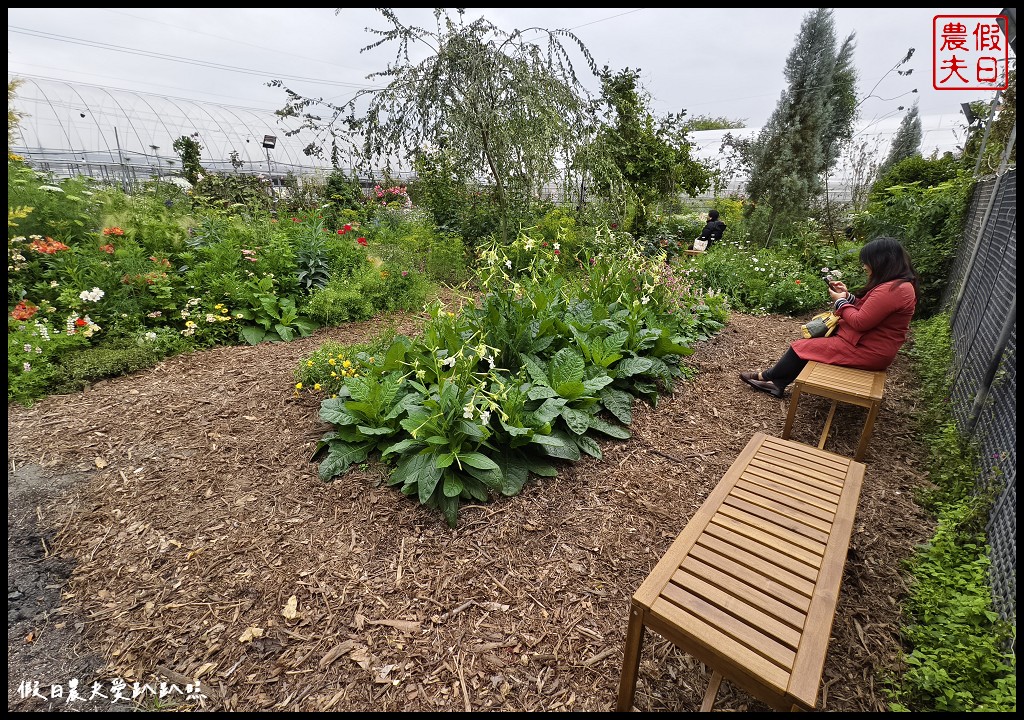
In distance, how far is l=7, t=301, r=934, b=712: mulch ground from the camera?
1585 millimetres

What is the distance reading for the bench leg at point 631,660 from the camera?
4.55 feet

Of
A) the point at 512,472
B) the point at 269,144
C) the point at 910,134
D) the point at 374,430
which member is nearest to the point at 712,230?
the point at 512,472

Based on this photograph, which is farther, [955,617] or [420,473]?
[420,473]

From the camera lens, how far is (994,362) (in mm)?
2229

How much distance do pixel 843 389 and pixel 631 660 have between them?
2.21m

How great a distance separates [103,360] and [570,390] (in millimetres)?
3506

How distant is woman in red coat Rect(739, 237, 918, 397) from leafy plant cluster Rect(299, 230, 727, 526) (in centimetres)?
95

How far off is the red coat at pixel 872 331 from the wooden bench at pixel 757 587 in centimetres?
138

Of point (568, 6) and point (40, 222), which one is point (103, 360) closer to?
point (40, 222)

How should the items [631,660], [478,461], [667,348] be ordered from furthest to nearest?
1. [667,348]
2. [478,461]
3. [631,660]

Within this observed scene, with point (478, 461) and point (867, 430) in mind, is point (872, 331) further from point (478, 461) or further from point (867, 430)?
point (478, 461)

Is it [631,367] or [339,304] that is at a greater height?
[339,304]

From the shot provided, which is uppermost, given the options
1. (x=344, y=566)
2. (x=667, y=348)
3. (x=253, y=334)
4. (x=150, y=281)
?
(x=150, y=281)

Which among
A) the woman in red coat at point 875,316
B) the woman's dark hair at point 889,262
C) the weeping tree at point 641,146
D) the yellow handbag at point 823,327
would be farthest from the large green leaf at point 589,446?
the weeping tree at point 641,146
